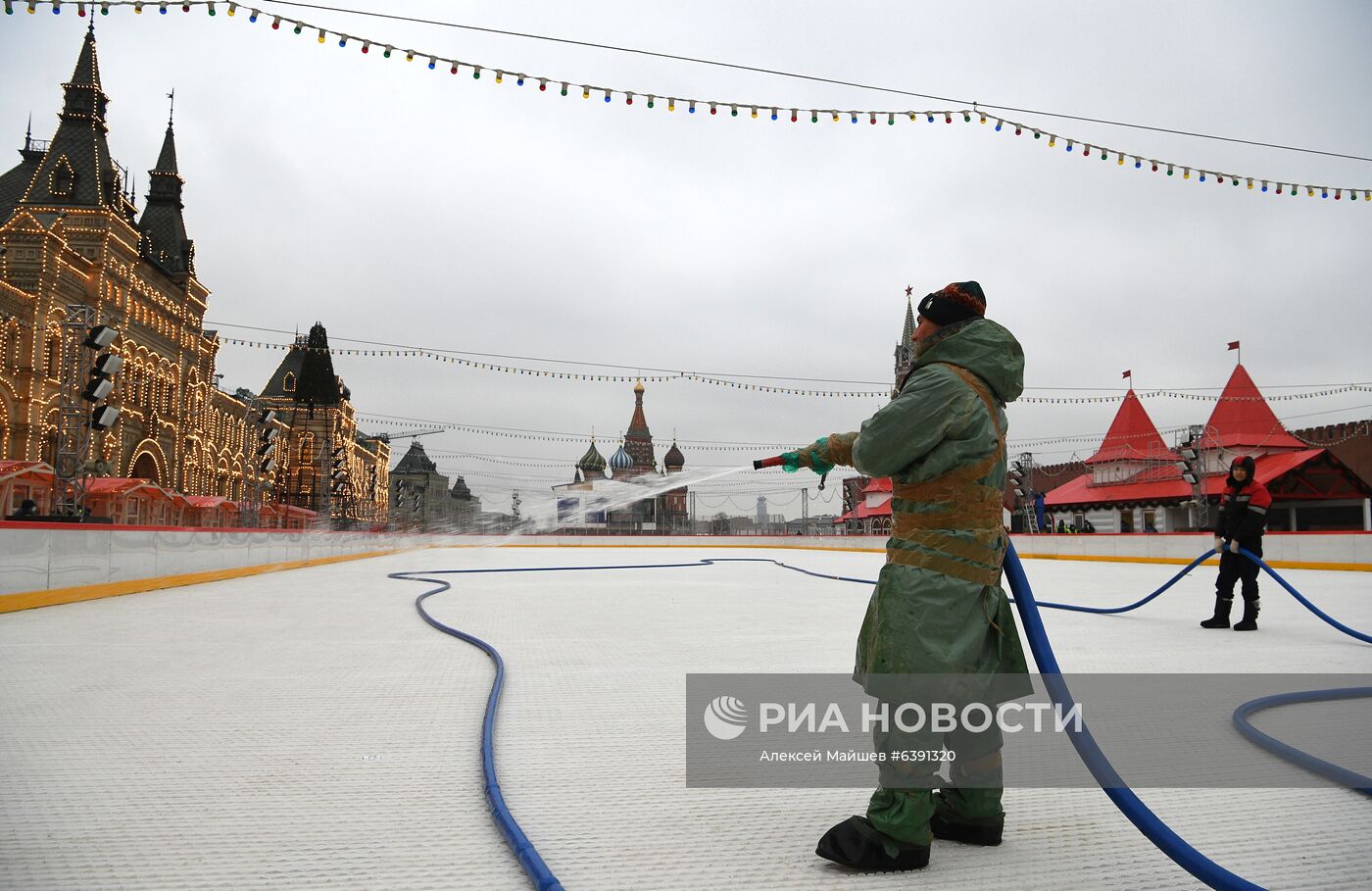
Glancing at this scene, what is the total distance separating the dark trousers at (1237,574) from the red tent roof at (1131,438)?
3458cm

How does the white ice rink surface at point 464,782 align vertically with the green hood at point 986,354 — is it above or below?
below

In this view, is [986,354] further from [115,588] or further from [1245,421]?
[1245,421]

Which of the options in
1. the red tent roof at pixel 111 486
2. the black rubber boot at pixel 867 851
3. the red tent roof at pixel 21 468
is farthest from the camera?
the red tent roof at pixel 111 486

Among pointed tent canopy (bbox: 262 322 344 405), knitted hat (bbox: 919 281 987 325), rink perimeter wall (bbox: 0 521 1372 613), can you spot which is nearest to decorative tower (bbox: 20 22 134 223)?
pointed tent canopy (bbox: 262 322 344 405)

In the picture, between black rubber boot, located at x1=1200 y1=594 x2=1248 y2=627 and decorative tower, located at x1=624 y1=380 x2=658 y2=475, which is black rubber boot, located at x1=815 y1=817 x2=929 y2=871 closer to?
black rubber boot, located at x1=1200 y1=594 x2=1248 y2=627

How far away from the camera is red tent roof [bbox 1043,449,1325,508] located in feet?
106

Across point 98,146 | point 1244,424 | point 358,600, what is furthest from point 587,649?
point 98,146

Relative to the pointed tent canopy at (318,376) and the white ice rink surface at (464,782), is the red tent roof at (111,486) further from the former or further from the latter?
the white ice rink surface at (464,782)

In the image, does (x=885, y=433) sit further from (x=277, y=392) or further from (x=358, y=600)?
(x=277, y=392)

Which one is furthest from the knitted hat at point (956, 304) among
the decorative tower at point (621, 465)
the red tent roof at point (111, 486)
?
the decorative tower at point (621, 465)

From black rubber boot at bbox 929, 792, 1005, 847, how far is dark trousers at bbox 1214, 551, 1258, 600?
6.37 m

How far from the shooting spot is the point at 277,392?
85.1 meters

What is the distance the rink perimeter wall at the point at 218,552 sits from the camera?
997 cm

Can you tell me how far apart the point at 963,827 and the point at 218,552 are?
16231 mm
